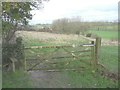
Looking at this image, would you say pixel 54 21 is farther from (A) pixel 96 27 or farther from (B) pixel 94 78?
(B) pixel 94 78

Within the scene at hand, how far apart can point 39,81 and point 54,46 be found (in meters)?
1.34

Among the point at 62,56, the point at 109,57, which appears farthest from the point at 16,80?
the point at 109,57

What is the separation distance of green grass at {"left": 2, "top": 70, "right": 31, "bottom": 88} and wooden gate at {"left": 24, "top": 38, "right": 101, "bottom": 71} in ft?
1.61

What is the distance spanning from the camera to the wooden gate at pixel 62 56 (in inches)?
270

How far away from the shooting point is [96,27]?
21.3ft

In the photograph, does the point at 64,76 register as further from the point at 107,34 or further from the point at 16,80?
the point at 107,34

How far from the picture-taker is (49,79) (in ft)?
20.2

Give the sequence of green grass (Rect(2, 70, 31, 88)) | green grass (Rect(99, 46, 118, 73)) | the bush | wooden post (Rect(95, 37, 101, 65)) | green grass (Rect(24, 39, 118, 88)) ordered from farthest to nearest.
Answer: green grass (Rect(99, 46, 118, 73)) < wooden post (Rect(95, 37, 101, 65)) < the bush < green grass (Rect(24, 39, 118, 88)) < green grass (Rect(2, 70, 31, 88))

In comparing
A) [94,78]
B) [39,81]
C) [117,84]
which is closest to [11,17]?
[39,81]

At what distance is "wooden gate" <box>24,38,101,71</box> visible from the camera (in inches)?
270

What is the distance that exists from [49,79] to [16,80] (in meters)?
0.87

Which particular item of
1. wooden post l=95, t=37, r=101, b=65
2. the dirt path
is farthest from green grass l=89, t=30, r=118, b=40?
the dirt path

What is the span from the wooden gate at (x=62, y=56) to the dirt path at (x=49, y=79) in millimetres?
286

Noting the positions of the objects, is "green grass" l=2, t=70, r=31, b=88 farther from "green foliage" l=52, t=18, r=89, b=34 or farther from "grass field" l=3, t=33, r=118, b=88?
"green foliage" l=52, t=18, r=89, b=34
